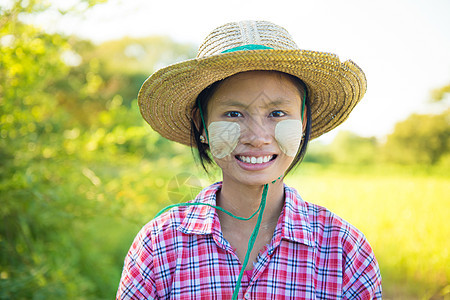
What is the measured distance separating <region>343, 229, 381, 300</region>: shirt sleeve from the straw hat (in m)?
0.52

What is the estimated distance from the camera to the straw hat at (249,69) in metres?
1.11

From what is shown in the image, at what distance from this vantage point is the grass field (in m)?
2.61

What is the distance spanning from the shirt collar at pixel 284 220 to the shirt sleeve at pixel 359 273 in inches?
5.4

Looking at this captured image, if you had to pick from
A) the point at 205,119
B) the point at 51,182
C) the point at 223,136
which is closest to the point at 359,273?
the point at 223,136

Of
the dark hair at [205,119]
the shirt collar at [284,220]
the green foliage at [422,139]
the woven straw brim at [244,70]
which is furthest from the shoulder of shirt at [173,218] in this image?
the green foliage at [422,139]

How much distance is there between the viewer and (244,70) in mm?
1164

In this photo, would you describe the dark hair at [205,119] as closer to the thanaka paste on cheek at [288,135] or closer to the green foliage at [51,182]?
the thanaka paste on cheek at [288,135]

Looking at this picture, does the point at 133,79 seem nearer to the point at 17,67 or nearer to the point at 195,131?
the point at 17,67

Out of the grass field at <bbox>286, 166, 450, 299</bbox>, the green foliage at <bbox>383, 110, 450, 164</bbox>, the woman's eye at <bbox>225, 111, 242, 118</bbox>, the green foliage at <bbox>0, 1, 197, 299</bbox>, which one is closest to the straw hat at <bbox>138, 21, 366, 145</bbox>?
the woman's eye at <bbox>225, 111, 242, 118</bbox>

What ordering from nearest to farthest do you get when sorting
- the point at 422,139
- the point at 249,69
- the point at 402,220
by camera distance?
the point at 249,69
the point at 402,220
the point at 422,139

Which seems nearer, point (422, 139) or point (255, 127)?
point (255, 127)

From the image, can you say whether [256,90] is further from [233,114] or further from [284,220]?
[284,220]

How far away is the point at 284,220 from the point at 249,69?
525mm

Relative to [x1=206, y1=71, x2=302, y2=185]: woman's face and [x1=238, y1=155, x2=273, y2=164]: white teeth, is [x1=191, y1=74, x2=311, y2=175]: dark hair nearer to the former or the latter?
[x1=206, y1=71, x2=302, y2=185]: woman's face
